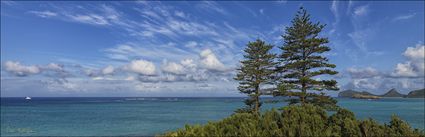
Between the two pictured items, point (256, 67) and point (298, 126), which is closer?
point (298, 126)

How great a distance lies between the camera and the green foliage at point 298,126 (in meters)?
15.5

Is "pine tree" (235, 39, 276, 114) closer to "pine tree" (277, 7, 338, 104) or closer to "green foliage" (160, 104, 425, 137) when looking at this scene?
A: "pine tree" (277, 7, 338, 104)

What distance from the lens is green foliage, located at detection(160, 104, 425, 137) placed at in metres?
15.5

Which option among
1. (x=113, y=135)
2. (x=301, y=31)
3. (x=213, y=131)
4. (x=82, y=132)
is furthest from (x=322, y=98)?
(x=82, y=132)

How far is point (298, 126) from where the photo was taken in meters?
15.7

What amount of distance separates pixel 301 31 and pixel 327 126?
25267mm

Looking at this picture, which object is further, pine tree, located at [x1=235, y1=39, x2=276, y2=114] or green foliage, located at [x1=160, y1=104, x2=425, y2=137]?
pine tree, located at [x1=235, y1=39, x2=276, y2=114]

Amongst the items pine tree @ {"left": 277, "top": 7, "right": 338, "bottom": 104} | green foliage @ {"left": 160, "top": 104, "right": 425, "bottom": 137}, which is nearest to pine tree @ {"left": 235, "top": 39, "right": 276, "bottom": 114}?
pine tree @ {"left": 277, "top": 7, "right": 338, "bottom": 104}

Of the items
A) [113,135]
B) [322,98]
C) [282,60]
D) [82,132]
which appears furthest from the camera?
[82,132]

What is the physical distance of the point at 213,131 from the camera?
15.8 metres

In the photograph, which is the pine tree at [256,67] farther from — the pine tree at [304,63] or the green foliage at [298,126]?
the green foliage at [298,126]

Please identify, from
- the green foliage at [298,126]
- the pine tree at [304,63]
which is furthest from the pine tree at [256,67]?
the green foliage at [298,126]

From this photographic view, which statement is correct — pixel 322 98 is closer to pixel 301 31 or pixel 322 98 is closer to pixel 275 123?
pixel 301 31

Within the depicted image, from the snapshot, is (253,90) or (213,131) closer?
(213,131)
